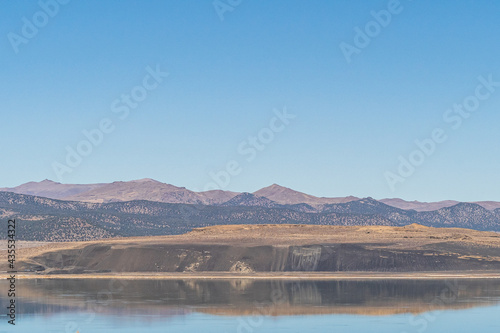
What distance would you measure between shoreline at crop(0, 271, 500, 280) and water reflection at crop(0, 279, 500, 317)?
384 centimetres

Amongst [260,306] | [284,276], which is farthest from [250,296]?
[284,276]

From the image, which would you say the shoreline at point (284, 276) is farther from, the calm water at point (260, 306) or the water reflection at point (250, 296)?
the calm water at point (260, 306)

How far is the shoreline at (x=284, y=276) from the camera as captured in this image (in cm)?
7419

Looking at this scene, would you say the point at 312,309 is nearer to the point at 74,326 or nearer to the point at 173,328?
the point at 173,328

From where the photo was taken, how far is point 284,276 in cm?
7619

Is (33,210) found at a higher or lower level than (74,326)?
higher

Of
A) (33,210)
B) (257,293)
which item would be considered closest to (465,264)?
(257,293)

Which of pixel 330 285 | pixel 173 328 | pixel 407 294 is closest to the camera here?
pixel 173 328

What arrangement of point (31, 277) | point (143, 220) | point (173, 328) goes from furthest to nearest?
point (143, 220)
point (31, 277)
point (173, 328)

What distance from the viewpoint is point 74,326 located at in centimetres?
4297

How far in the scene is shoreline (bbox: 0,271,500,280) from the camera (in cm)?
7419

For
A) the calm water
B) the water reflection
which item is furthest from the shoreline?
the calm water

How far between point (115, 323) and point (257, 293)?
17.7 meters

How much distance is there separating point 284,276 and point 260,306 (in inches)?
987
